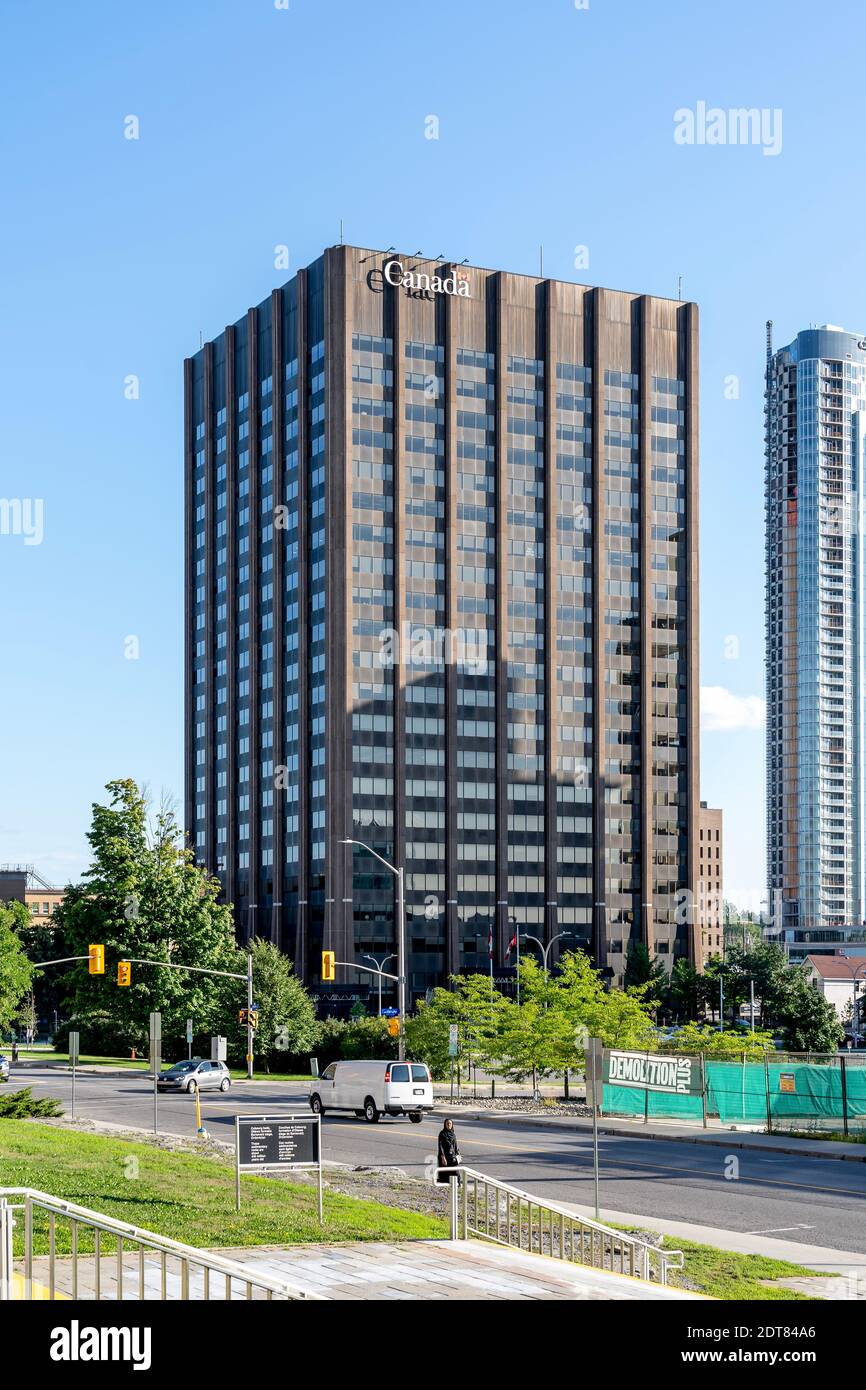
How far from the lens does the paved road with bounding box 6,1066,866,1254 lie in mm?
24250

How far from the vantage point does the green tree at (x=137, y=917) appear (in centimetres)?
6366

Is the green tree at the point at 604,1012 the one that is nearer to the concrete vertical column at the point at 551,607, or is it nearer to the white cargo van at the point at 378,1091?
the white cargo van at the point at 378,1091

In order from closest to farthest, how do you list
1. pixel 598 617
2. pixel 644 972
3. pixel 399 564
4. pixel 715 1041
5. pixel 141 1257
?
1. pixel 141 1257
2. pixel 715 1041
3. pixel 644 972
4. pixel 399 564
5. pixel 598 617

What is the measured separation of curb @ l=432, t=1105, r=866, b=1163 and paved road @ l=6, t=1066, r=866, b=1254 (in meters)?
0.40

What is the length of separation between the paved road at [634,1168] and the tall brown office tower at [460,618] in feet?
262

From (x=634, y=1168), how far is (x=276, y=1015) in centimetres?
4265

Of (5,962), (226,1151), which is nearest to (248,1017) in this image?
(5,962)

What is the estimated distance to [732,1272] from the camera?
18078 millimetres

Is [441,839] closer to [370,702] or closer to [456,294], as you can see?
[370,702]

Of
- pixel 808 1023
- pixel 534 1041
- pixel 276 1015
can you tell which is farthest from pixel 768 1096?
pixel 808 1023

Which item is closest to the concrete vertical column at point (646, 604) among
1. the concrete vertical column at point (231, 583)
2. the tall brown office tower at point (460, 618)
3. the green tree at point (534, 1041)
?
the tall brown office tower at point (460, 618)

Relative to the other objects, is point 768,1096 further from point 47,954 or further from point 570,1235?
point 47,954

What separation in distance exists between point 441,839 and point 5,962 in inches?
3013

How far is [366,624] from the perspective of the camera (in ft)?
420
